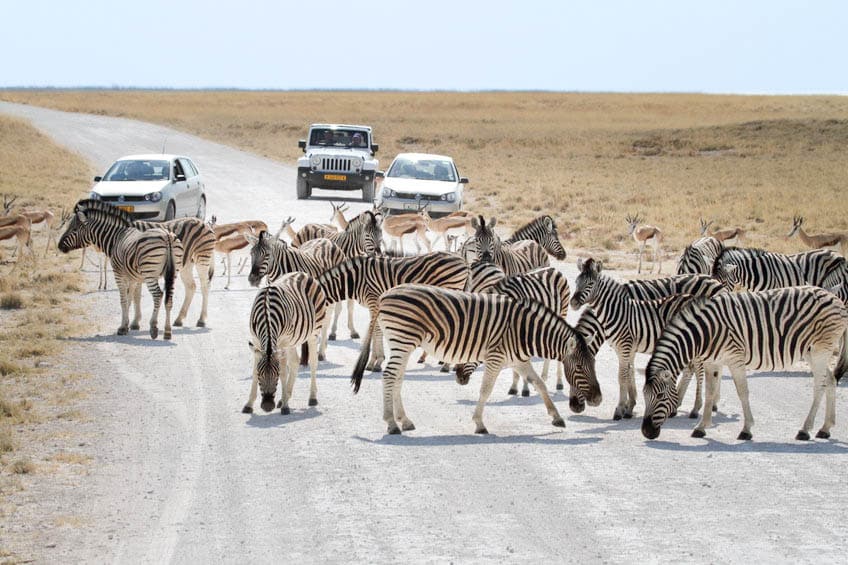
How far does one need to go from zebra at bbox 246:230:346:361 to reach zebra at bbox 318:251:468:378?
5.67ft

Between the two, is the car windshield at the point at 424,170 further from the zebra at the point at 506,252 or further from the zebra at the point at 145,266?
the zebra at the point at 145,266

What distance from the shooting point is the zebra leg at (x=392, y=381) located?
1204 centimetres

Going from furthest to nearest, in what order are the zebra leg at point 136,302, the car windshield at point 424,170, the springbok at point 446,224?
the car windshield at point 424,170 < the springbok at point 446,224 < the zebra leg at point 136,302

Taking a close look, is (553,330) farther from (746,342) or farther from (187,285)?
(187,285)

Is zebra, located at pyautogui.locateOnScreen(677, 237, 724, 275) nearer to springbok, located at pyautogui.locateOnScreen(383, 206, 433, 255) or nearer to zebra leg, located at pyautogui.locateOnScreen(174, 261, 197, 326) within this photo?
zebra leg, located at pyautogui.locateOnScreen(174, 261, 197, 326)

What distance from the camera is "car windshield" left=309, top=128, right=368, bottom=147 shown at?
3806 centimetres

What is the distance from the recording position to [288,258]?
16938 mm

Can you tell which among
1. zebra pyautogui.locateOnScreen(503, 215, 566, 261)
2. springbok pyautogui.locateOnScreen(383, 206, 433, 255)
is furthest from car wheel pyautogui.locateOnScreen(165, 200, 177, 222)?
zebra pyautogui.locateOnScreen(503, 215, 566, 261)

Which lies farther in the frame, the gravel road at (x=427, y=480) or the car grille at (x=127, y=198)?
the car grille at (x=127, y=198)

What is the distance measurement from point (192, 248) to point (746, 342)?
32.6 feet

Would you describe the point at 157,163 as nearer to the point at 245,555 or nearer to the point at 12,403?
the point at 12,403

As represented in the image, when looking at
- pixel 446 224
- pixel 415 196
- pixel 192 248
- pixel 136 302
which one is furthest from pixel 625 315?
pixel 415 196

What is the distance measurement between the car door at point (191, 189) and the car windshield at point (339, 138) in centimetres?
787

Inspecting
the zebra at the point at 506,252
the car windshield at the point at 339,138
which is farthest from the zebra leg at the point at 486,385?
the car windshield at the point at 339,138
